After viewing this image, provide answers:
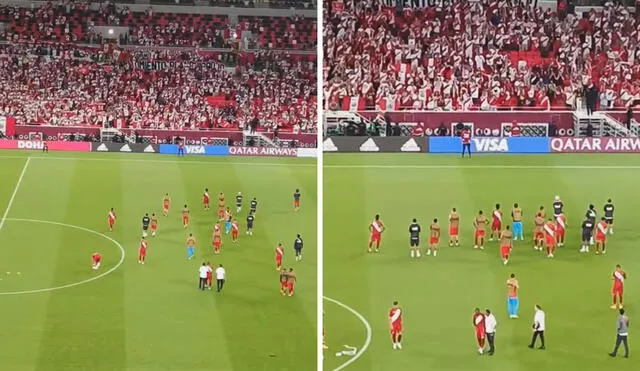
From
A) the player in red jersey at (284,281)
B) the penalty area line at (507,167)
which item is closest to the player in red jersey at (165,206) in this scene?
the penalty area line at (507,167)

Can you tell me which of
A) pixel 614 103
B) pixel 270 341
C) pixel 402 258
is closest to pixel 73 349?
pixel 270 341

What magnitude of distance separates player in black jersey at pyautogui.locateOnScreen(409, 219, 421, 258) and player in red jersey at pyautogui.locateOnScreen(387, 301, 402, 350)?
2392 mm

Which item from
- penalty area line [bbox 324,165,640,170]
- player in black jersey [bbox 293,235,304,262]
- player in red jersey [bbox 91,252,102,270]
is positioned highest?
penalty area line [bbox 324,165,640,170]

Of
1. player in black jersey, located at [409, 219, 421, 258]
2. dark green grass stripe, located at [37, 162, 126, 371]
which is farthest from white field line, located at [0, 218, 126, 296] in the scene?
player in black jersey, located at [409, 219, 421, 258]

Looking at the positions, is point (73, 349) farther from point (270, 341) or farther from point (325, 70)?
point (325, 70)

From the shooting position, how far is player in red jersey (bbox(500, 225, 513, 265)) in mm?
11344

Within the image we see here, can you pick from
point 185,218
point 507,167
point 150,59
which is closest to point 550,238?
point 507,167

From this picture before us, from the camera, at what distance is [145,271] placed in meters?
12.0

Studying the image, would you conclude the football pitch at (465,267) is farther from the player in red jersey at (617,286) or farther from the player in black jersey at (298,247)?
the player in black jersey at (298,247)

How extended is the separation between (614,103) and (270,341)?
34.6 ft

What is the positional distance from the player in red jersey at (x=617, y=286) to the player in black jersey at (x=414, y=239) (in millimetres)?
2622

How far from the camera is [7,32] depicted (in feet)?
71.7

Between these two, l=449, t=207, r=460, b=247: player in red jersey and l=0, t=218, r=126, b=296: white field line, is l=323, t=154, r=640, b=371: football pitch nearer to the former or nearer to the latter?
l=449, t=207, r=460, b=247: player in red jersey

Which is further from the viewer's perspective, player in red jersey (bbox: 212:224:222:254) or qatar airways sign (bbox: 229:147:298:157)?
qatar airways sign (bbox: 229:147:298:157)
